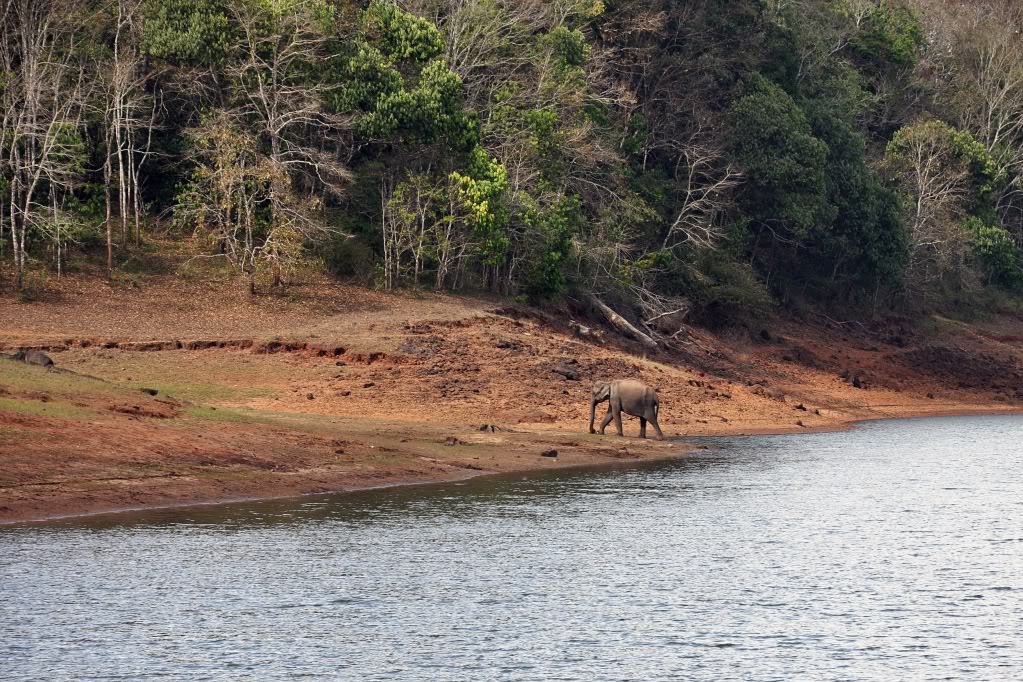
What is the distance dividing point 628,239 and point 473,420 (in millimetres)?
23537

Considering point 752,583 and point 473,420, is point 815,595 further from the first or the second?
point 473,420

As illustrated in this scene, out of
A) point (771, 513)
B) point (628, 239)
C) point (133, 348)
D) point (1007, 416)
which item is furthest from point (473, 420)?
point (1007, 416)

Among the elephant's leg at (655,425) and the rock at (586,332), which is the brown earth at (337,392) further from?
the elephant's leg at (655,425)

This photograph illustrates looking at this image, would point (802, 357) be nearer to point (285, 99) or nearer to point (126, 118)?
point (285, 99)

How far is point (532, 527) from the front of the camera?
25672mm

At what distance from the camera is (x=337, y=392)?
4022 centimetres

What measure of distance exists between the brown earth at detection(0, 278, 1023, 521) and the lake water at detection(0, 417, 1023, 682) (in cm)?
186

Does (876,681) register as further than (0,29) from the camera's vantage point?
No

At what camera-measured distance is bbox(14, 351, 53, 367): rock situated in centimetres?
3350

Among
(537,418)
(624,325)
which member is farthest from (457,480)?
(624,325)

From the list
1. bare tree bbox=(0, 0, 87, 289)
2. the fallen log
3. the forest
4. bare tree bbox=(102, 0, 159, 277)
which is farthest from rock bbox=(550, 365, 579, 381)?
bare tree bbox=(0, 0, 87, 289)

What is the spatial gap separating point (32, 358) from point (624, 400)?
50.6 feet

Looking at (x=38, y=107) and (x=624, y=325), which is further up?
(x=38, y=107)

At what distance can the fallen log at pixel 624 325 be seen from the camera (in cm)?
5666
